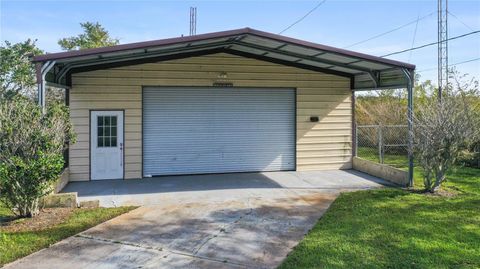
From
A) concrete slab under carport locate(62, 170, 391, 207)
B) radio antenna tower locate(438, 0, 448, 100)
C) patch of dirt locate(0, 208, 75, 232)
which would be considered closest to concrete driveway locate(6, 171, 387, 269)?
concrete slab under carport locate(62, 170, 391, 207)

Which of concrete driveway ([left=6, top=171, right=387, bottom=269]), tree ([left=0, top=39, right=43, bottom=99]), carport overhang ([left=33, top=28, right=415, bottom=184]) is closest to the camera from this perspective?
concrete driveway ([left=6, top=171, right=387, bottom=269])

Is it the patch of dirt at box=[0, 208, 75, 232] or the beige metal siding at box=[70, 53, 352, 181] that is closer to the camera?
the patch of dirt at box=[0, 208, 75, 232]

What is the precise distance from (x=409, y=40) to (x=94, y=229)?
62.3 feet

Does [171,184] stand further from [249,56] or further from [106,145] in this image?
[249,56]

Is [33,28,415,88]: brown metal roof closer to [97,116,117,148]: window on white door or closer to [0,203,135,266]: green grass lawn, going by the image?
[97,116,117,148]: window on white door

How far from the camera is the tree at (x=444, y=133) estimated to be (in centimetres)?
729

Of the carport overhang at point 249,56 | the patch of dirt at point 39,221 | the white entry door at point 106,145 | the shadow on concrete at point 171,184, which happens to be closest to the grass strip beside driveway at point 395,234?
the carport overhang at point 249,56

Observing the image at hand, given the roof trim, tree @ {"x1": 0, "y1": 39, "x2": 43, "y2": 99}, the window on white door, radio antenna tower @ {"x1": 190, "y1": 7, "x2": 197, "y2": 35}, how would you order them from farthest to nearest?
radio antenna tower @ {"x1": 190, "y1": 7, "x2": 197, "y2": 35}, tree @ {"x1": 0, "y1": 39, "x2": 43, "y2": 99}, the window on white door, the roof trim

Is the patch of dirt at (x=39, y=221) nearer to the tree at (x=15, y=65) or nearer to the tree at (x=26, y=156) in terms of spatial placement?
the tree at (x=26, y=156)

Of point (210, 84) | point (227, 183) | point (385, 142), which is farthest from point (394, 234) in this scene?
point (385, 142)

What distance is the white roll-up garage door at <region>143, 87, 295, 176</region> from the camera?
32.7ft

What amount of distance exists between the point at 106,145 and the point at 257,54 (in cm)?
461

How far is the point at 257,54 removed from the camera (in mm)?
10227

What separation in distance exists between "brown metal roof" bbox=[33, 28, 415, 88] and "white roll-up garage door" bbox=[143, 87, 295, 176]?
1.05 m
